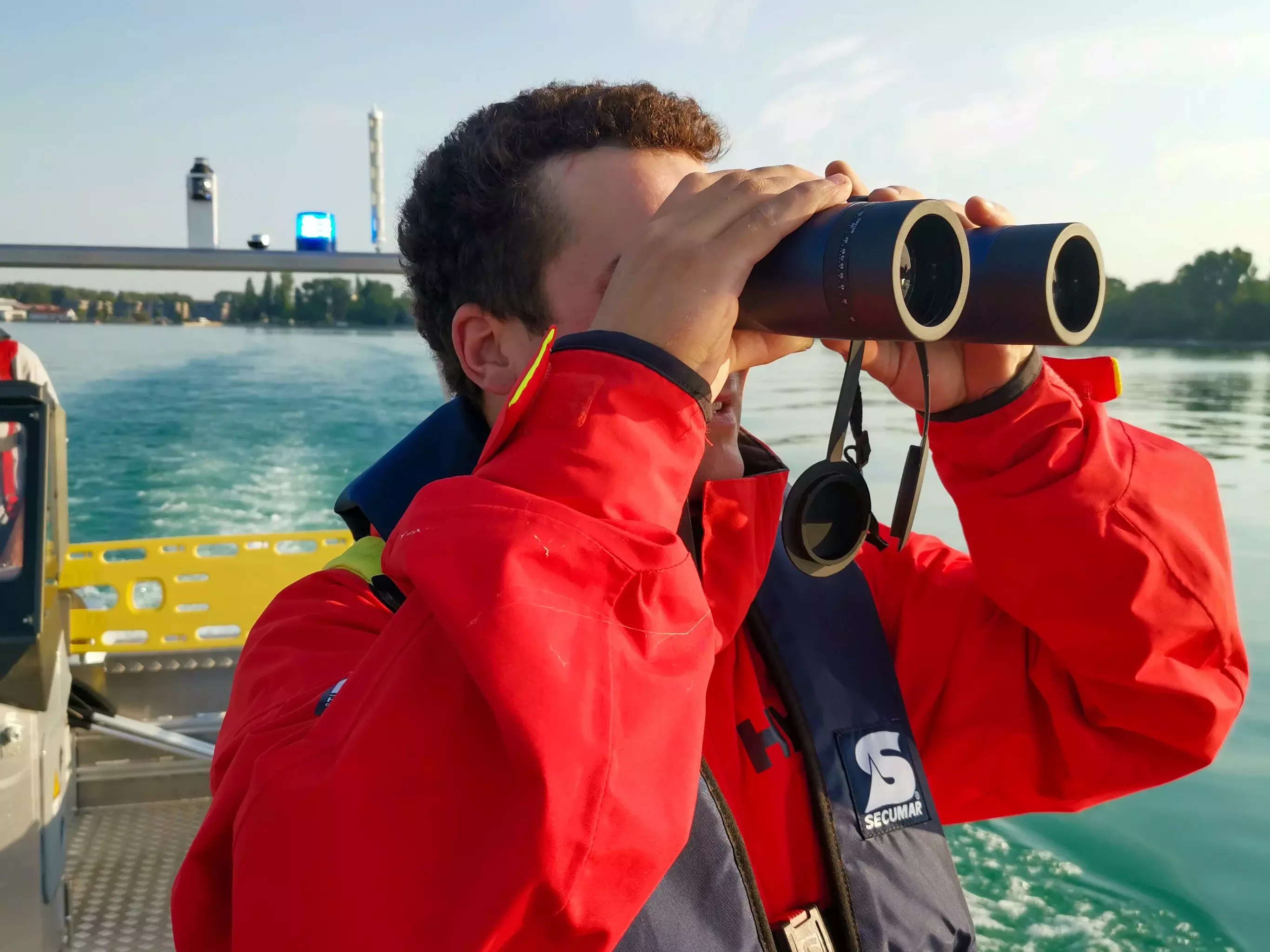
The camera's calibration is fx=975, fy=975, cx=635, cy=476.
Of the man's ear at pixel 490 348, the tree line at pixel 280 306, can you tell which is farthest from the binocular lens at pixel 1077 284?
the tree line at pixel 280 306

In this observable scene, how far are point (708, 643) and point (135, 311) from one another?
19.5ft

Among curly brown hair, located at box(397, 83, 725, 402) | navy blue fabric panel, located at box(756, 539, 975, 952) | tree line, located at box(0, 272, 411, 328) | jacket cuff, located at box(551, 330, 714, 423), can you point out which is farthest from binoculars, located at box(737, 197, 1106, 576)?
tree line, located at box(0, 272, 411, 328)

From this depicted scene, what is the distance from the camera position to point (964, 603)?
1150 mm

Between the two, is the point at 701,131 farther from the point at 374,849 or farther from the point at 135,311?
the point at 135,311

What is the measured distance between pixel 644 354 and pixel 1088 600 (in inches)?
21.9

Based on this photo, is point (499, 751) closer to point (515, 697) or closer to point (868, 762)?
point (515, 697)

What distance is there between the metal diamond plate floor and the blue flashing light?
1360 mm

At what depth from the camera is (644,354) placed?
720 mm

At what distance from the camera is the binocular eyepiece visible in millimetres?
741

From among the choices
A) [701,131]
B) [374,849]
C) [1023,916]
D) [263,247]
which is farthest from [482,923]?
[1023,916]

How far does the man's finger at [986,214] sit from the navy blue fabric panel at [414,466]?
560 millimetres

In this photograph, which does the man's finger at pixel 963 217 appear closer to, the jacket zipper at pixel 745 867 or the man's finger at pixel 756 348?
the man's finger at pixel 756 348

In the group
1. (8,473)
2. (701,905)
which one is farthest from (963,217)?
(8,473)

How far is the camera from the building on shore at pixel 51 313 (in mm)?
5016
